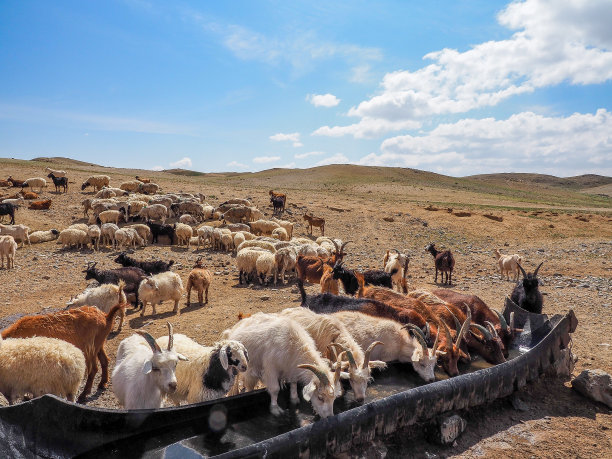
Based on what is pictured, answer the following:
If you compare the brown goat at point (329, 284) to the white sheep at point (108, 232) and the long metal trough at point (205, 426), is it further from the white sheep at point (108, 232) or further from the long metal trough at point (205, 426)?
the white sheep at point (108, 232)

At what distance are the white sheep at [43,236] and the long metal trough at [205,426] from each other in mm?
17197

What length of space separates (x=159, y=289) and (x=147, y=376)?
546 centimetres

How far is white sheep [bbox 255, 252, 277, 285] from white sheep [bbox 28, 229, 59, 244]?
11.4m

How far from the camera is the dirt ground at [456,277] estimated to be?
540 centimetres

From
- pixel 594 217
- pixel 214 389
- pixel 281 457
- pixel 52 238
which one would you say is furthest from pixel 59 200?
pixel 594 217

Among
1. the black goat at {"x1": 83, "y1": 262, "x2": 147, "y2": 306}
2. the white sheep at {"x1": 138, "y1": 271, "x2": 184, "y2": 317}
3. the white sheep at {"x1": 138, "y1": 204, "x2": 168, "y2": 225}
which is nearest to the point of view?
the white sheep at {"x1": 138, "y1": 271, "x2": 184, "y2": 317}

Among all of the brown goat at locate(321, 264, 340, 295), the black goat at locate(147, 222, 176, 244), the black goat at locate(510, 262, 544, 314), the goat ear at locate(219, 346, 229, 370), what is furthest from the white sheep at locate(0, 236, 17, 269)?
the black goat at locate(510, 262, 544, 314)

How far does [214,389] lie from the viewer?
5.13m

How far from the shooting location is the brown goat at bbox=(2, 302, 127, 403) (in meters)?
5.96

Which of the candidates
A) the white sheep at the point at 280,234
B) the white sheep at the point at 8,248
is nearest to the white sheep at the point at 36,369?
the white sheep at the point at 8,248

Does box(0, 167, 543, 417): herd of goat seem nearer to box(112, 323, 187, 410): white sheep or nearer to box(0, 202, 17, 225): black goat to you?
box(112, 323, 187, 410): white sheep

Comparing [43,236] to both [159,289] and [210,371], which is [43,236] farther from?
[210,371]

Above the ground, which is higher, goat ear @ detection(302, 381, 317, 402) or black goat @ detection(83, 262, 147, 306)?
goat ear @ detection(302, 381, 317, 402)

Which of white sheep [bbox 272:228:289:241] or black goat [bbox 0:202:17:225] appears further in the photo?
white sheep [bbox 272:228:289:241]
